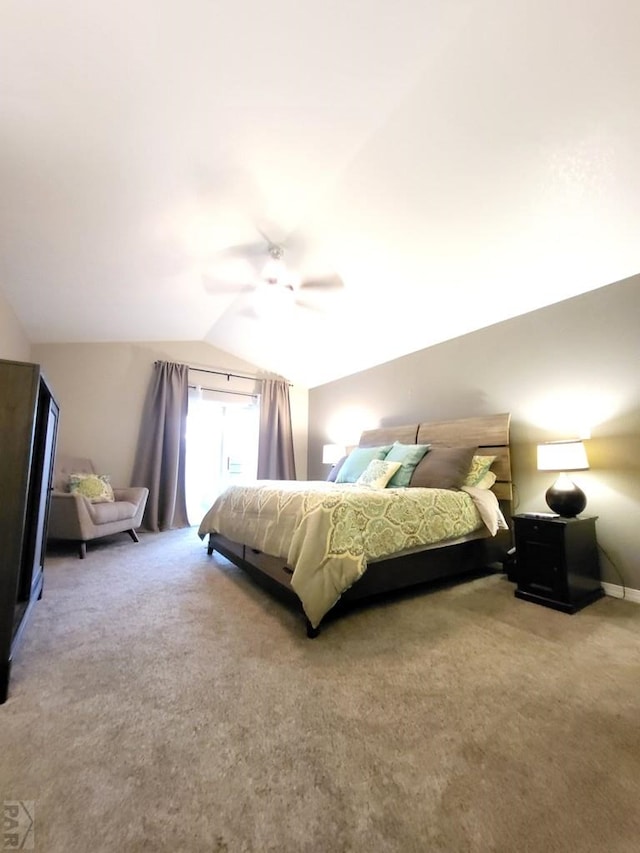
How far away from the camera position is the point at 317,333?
14.2ft

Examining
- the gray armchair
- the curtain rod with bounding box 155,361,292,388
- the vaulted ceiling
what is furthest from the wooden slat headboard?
the gray armchair

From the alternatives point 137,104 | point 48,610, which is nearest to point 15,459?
point 48,610

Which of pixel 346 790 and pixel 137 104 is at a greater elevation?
pixel 137 104

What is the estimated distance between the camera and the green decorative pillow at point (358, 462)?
3.57 meters

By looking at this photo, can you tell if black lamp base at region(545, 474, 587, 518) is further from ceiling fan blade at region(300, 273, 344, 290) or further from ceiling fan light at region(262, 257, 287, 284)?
ceiling fan light at region(262, 257, 287, 284)

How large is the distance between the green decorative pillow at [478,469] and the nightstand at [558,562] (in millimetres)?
553

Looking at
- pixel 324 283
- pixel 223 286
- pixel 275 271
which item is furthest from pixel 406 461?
pixel 223 286

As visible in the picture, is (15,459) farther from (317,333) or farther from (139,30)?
(317,333)

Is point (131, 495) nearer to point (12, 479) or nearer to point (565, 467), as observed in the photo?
point (12, 479)

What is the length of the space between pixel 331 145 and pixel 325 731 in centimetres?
282

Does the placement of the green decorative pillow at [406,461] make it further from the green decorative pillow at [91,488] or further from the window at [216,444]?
the green decorative pillow at [91,488]

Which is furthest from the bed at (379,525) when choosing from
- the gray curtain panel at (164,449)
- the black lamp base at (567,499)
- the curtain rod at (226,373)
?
the curtain rod at (226,373)

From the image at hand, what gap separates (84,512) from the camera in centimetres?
317

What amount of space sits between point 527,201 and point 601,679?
252 cm
